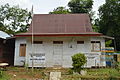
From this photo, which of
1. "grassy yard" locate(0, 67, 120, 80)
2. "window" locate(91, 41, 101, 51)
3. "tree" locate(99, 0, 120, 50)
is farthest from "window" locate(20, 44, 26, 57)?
"tree" locate(99, 0, 120, 50)

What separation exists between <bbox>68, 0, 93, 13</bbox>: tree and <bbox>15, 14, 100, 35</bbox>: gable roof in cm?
1381

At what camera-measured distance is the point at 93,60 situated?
11805 millimetres

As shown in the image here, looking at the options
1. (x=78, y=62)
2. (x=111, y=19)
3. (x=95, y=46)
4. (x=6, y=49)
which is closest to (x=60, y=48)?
(x=95, y=46)

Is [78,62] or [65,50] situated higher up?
[65,50]

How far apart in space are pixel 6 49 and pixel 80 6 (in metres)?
16.5

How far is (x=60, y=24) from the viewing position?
13.5m

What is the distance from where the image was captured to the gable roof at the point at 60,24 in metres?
12.6

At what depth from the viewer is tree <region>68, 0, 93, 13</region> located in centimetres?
2773

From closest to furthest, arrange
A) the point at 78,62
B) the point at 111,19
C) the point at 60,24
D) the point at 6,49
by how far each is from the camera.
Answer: the point at 78,62 → the point at 60,24 → the point at 6,49 → the point at 111,19

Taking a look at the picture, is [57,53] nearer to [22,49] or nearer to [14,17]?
[22,49]

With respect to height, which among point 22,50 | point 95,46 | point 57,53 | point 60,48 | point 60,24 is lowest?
point 57,53

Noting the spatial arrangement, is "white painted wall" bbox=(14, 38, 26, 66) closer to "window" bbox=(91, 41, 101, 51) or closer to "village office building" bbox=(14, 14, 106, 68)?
"village office building" bbox=(14, 14, 106, 68)

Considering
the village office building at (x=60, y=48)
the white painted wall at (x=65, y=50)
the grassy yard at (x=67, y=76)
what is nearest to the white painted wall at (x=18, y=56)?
the village office building at (x=60, y=48)

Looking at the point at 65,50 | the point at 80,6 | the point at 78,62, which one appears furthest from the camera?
the point at 80,6
